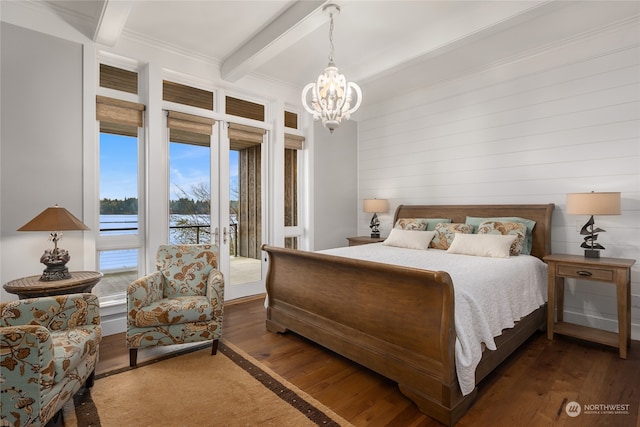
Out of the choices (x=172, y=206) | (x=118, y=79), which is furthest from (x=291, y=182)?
(x=118, y=79)

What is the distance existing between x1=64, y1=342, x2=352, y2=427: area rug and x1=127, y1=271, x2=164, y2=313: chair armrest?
48 cm

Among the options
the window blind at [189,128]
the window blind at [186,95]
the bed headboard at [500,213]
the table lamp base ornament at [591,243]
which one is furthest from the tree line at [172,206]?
the table lamp base ornament at [591,243]

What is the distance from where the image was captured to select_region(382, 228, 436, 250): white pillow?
3.76 metres

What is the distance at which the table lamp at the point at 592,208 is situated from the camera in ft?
8.91

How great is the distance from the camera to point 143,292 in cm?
251

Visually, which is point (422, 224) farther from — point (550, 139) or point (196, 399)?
point (196, 399)

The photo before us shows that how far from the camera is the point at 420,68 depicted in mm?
3924

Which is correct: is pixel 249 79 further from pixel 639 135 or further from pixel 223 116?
pixel 639 135

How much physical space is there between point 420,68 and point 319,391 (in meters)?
3.71

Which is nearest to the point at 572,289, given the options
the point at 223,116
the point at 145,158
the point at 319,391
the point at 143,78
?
the point at 319,391

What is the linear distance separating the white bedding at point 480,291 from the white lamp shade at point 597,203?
63 centimetres

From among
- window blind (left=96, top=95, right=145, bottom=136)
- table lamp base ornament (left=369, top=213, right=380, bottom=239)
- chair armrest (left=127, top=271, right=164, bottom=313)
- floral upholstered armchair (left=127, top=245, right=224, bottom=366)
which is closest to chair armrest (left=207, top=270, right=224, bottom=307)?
floral upholstered armchair (left=127, top=245, right=224, bottom=366)

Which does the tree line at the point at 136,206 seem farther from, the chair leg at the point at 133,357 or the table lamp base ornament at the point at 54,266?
the chair leg at the point at 133,357

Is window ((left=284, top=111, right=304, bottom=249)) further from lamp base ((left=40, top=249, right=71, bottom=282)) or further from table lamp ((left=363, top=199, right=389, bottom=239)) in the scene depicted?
lamp base ((left=40, top=249, right=71, bottom=282))
